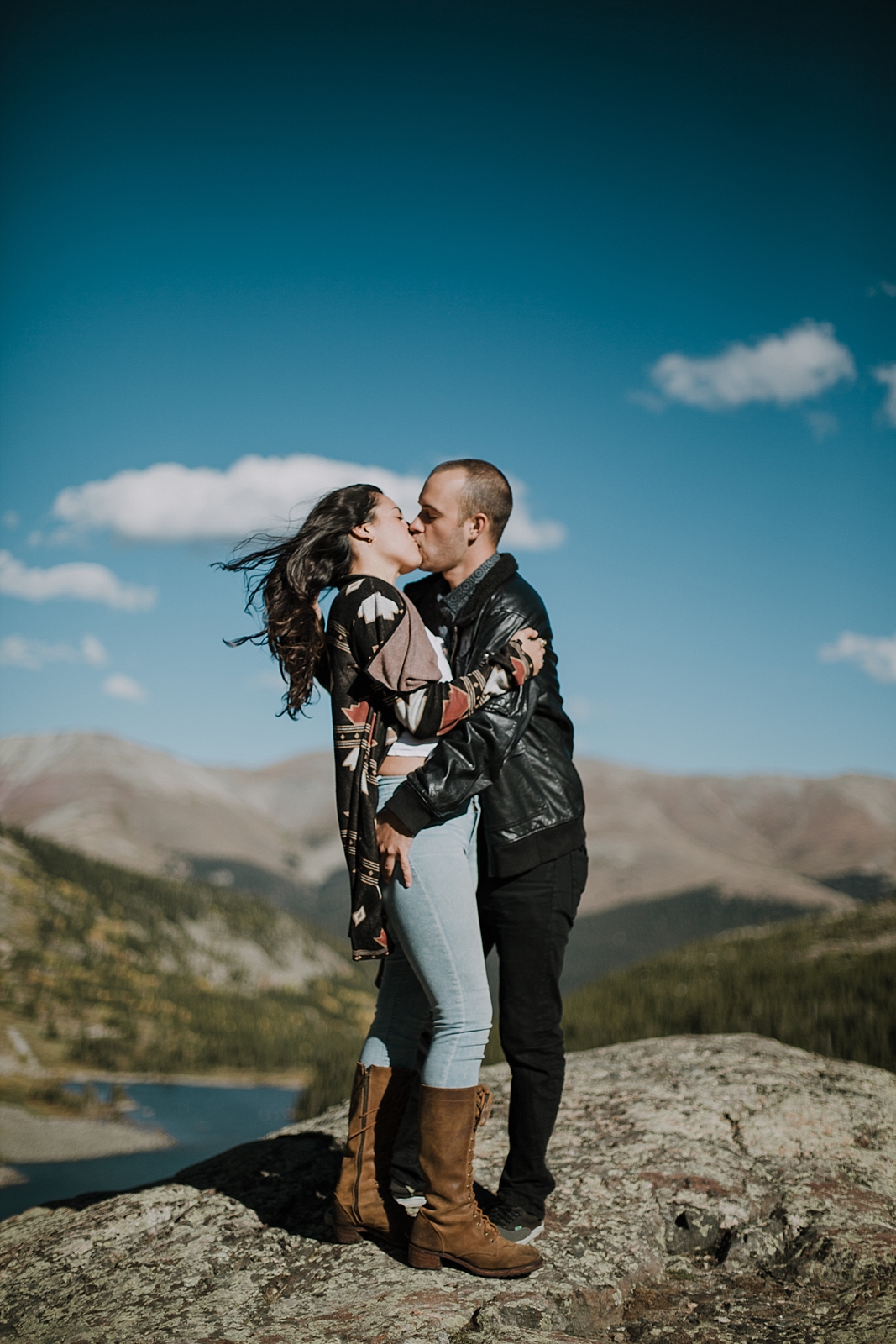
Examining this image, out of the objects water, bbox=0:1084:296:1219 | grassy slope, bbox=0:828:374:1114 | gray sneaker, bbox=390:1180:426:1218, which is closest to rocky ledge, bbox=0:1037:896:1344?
gray sneaker, bbox=390:1180:426:1218

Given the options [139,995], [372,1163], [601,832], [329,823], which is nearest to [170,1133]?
[139,995]

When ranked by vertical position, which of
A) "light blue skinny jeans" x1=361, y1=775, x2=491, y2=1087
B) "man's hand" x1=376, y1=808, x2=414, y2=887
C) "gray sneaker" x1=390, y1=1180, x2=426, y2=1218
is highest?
"man's hand" x1=376, y1=808, x2=414, y2=887

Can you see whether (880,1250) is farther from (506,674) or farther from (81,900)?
(81,900)

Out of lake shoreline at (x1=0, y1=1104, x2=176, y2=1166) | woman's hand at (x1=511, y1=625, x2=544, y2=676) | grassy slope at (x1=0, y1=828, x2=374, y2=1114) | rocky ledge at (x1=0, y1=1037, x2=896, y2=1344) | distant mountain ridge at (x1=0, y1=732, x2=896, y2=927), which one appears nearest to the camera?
rocky ledge at (x1=0, y1=1037, x2=896, y2=1344)

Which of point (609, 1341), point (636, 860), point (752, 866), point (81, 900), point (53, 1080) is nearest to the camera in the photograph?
point (609, 1341)

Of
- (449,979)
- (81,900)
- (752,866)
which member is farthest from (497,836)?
(752,866)

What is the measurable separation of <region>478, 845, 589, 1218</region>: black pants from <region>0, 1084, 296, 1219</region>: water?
1.88m

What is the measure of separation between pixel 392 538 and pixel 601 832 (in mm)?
25904

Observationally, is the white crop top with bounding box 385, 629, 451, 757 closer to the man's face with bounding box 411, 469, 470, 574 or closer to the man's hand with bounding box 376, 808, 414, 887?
the man's hand with bounding box 376, 808, 414, 887

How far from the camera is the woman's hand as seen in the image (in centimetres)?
229

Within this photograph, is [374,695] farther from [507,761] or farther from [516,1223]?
[516,1223]

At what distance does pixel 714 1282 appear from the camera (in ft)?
7.92

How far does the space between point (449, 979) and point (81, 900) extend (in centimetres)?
876

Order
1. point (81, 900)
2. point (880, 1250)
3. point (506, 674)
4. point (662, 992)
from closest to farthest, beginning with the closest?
point (506, 674)
point (880, 1250)
point (662, 992)
point (81, 900)
